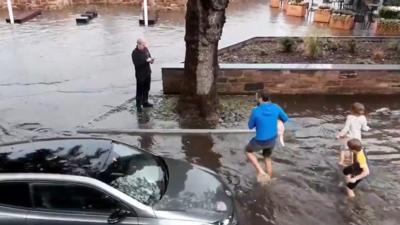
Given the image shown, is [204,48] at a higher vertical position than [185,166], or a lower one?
higher

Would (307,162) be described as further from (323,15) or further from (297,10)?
(297,10)

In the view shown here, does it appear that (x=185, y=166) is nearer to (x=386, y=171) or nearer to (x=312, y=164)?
(x=312, y=164)

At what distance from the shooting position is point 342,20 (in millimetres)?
18609

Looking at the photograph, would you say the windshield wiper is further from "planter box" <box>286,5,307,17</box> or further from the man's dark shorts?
"planter box" <box>286,5,307,17</box>

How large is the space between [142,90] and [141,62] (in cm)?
72

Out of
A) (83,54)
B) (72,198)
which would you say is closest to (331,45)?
(83,54)

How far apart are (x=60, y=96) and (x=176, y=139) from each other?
13.0 ft

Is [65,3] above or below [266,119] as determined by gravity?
below

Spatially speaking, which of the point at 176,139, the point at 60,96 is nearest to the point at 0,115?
the point at 60,96

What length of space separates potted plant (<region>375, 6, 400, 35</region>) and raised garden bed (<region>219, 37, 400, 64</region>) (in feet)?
10.3

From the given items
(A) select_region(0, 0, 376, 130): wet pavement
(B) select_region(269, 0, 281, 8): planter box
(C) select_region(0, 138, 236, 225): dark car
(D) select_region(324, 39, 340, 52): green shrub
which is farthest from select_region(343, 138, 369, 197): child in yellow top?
(B) select_region(269, 0, 281, 8): planter box

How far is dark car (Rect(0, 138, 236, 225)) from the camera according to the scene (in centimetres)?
504

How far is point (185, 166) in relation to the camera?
6.29m

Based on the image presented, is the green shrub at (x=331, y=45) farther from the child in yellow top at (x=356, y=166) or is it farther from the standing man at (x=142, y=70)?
the child in yellow top at (x=356, y=166)
